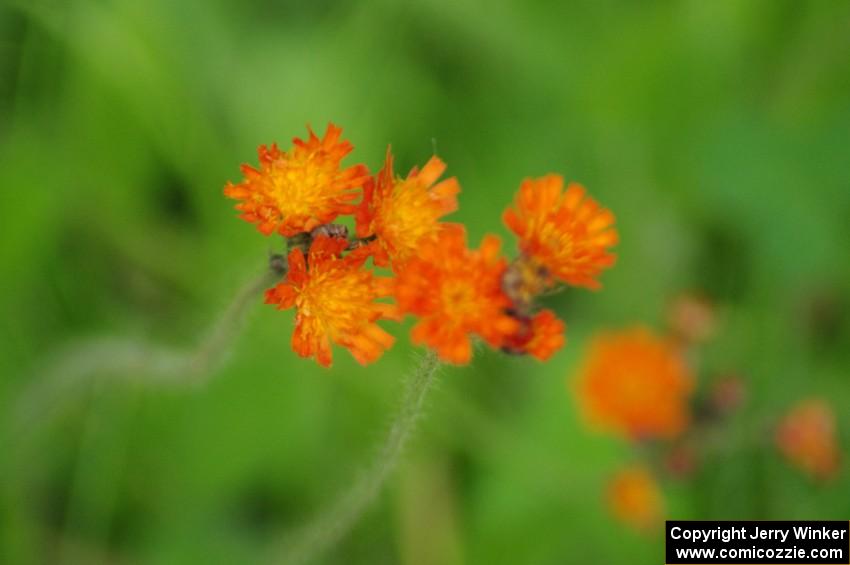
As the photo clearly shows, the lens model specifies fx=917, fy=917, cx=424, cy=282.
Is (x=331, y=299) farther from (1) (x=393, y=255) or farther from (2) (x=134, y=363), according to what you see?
(2) (x=134, y=363)

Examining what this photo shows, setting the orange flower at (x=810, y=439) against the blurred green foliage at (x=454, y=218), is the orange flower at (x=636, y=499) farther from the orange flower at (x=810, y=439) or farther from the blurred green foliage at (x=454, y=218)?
the orange flower at (x=810, y=439)

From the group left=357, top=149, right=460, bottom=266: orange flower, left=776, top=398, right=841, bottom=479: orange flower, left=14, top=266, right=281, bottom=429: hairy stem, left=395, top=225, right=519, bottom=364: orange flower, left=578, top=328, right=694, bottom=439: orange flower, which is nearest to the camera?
left=395, top=225, right=519, bottom=364: orange flower

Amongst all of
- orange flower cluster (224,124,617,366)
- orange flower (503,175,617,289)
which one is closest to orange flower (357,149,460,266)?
orange flower cluster (224,124,617,366)

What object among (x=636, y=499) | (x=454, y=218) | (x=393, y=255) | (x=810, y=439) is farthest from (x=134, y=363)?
(x=810, y=439)

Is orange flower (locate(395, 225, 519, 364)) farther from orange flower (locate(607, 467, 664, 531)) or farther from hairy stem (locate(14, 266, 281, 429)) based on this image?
orange flower (locate(607, 467, 664, 531))

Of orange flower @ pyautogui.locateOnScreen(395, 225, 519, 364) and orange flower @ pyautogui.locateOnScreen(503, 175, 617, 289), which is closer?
orange flower @ pyautogui.locateOnScreen(395, 225, 519, 364)
